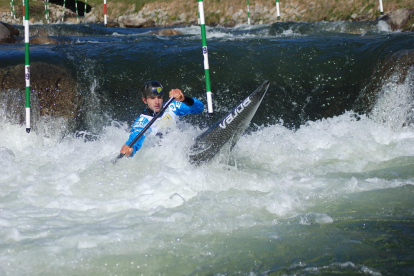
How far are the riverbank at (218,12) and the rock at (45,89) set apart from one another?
7991mm

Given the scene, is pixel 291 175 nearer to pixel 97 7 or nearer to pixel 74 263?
pixel 74 263

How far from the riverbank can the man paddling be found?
8.52m

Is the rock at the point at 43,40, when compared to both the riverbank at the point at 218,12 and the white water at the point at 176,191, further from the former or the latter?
the riverbank at the point at 218,12

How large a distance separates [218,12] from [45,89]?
15263 millimetres

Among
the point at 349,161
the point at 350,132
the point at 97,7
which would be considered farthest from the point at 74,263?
the point at 97,7

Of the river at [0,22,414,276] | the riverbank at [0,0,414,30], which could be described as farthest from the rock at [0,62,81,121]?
the riverbank at [0,0,414,30]

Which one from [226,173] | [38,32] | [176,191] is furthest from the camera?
[38,32]

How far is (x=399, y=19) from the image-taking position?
12.0m

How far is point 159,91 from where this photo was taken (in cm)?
510

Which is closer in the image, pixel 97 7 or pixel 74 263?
pixel 74 263

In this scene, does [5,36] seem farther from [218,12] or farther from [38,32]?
[218,12]

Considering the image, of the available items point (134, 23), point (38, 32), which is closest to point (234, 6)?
point (134, 23)

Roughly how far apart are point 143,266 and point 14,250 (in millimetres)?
963

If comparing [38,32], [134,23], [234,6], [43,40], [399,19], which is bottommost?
[43,40]
